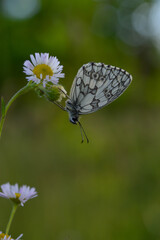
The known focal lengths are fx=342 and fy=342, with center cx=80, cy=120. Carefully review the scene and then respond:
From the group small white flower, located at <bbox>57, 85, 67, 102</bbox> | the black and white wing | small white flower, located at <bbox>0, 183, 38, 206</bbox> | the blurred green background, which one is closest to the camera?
small white flower, located at <bbox>0, 183, 38, 206</bbox>

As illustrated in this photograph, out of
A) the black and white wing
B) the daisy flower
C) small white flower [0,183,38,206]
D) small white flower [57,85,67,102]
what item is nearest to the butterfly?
the black and white wing

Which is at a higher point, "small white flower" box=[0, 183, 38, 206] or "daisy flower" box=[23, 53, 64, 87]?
"daisy flower" box=[23, 53, 64, 87]

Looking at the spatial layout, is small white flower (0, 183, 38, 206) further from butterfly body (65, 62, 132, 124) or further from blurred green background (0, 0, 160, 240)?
butterfly body (65, 62, 132, 124)

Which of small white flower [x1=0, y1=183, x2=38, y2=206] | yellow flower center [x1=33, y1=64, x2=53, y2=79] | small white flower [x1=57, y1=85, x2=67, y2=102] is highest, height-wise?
yellow flower center [x1=33, y1=64, x2=53, y2=79]

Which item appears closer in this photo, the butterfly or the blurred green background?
the butterfly

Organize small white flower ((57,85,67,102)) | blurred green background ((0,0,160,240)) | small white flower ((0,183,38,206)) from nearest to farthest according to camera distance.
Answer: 1. small white flower ((0,183,38,206))
2. small white flower ((57,85,67,102))
3. blurred green background ((0,0,160,240))

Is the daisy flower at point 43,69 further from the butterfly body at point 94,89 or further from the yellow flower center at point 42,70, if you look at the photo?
the butterfly body at point 94,89

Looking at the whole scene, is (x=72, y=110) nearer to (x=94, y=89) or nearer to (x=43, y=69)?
(x=94, y=89)
